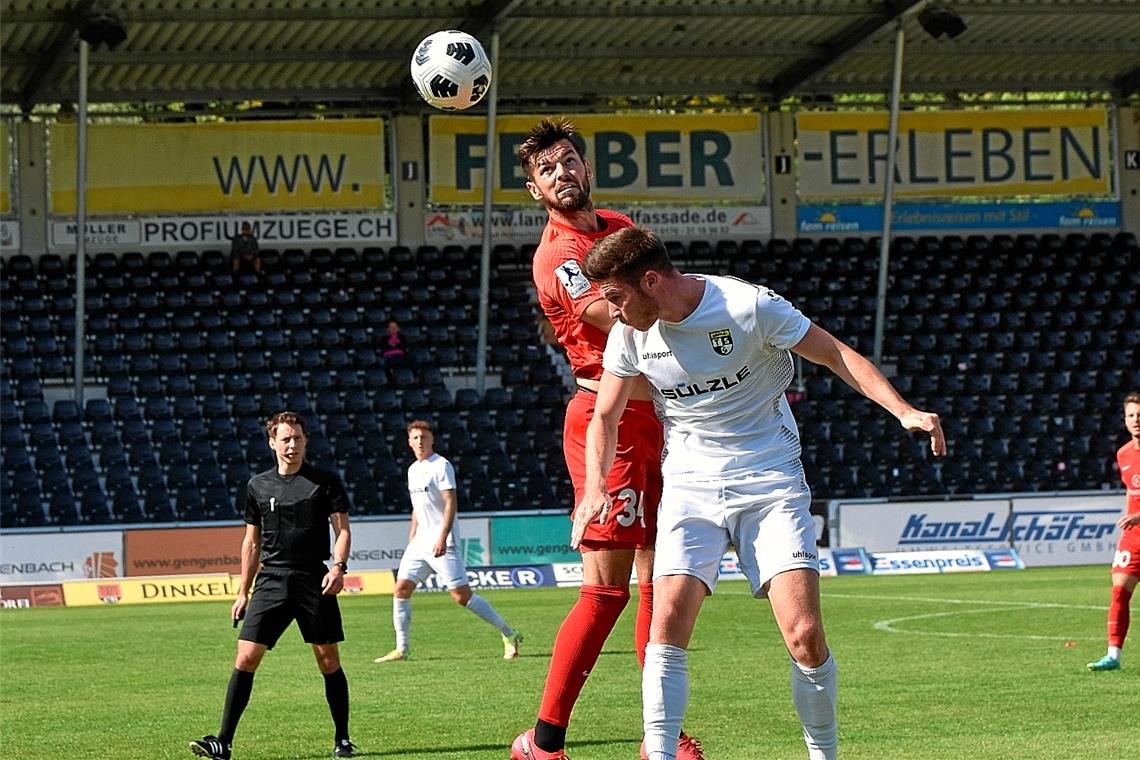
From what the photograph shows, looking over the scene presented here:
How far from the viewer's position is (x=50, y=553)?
2527cm

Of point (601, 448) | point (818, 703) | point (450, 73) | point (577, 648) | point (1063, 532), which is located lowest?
point (1063, 532)

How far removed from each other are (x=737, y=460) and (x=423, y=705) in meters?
5.91

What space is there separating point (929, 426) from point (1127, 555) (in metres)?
8.08

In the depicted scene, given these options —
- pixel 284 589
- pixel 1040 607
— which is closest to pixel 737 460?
pixel 284 589

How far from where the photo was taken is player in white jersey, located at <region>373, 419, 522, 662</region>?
15523mm

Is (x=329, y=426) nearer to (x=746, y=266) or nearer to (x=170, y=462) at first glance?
(x=170, y=462)

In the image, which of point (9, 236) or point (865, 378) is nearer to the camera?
point (865, 378)

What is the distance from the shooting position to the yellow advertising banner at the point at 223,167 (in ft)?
116

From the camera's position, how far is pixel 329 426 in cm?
3041

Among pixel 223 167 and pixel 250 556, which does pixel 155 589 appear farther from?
pixel 250 556

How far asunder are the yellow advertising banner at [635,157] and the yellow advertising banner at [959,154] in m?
1.52

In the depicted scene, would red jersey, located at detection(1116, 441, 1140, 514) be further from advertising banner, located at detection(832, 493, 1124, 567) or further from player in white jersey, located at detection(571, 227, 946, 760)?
advertising banner, located at detection(832, 493, 1124, 567)

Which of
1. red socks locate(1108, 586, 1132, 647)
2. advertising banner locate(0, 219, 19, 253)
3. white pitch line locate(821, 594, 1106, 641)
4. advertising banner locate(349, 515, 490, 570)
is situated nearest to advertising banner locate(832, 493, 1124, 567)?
white pitch line locate(821, 594, 1106, 641)

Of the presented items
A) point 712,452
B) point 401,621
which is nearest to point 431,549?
point 401,621
